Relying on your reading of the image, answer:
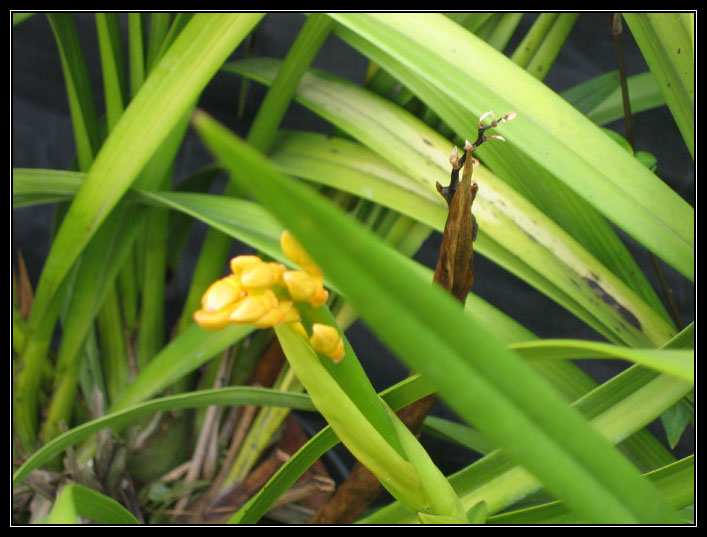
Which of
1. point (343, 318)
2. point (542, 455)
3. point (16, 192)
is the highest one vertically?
point (16, 192)

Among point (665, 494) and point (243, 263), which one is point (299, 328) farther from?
point (665, 494)

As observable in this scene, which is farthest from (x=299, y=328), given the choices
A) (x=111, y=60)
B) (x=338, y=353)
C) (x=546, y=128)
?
(x=111, y=60)

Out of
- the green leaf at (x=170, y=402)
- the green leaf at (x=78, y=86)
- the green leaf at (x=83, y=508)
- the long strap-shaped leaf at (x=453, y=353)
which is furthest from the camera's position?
the green leaf at (x=78, y=86)

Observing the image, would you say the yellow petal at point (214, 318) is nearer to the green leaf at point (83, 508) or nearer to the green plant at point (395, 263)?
the green plant at point (395, 263)

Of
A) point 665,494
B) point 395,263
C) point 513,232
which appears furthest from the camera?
point 513,232

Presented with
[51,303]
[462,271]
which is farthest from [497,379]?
[51,303]

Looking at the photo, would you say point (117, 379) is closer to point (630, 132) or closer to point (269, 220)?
point (269, 220)

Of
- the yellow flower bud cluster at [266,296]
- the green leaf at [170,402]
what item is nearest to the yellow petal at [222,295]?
the yellow flower bud cluster at [266,296]
